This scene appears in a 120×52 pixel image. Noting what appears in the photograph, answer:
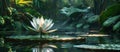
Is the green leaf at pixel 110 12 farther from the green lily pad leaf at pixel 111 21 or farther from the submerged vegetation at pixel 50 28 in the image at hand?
the green lily pad leaf at pixel 111 21

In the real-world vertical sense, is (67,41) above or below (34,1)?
below

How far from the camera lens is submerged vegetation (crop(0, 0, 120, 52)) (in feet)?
41.4

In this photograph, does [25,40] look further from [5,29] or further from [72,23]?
[72,23]

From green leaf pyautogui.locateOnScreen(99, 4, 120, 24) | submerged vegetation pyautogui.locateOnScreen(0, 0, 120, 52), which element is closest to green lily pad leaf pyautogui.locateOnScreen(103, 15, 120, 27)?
submerged vegetation pyautogui.locateOnScreen(0, 0, 120, 52)

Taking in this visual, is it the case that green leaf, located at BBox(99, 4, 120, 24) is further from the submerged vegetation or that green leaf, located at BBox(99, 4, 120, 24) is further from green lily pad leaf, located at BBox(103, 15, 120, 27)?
green lily pad leaf, located at BBox(103, 15, 120, 27)

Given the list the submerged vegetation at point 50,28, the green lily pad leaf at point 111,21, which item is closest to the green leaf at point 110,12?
the submerged vegetation at point 50,28

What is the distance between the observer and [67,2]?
52000mm

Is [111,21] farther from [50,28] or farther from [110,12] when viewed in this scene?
[50,28]

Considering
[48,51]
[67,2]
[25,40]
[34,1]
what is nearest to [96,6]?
[34,1]

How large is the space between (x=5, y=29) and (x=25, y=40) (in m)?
9.22

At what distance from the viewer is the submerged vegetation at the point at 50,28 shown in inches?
497

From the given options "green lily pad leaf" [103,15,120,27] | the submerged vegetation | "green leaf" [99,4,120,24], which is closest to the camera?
the submerged vegetation

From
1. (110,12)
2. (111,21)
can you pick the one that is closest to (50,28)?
(110,12)

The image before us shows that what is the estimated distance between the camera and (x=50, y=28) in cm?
2834
